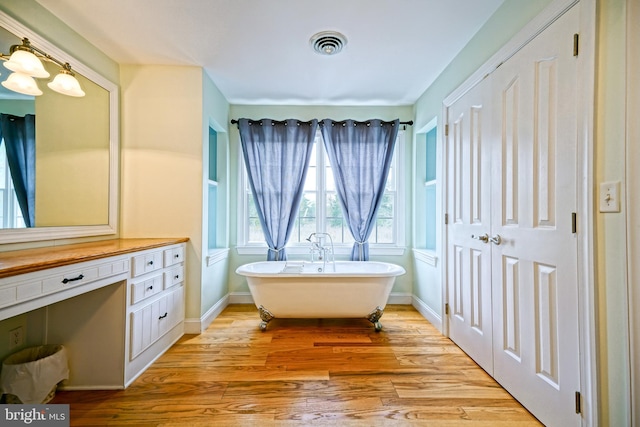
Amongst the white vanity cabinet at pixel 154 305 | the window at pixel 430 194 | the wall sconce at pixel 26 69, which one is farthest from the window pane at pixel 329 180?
the wall sconce at pixel 26 69

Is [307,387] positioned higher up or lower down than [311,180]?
lower down

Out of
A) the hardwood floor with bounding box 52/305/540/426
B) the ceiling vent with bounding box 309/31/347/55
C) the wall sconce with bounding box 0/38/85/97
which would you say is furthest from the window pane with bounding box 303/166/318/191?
the wall sconce with bounding box 0/38/85/97

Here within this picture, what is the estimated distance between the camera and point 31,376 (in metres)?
1.56

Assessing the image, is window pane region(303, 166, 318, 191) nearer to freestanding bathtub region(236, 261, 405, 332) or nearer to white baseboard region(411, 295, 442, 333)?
freestanding bathtub region(236, 261, 405, 332)

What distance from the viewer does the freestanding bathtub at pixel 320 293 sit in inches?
101

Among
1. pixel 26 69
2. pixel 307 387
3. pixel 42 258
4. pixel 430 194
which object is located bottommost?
pixel 307 387

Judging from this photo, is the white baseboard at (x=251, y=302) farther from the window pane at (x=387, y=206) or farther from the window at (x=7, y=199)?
the window at (x=7, y=199)

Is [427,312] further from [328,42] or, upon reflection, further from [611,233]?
[328,42]

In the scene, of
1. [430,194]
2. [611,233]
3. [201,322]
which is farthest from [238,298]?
[611,233]

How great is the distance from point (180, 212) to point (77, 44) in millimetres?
1428

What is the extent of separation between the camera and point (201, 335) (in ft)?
8.41

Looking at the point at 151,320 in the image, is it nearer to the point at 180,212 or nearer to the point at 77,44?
the point at 180,212

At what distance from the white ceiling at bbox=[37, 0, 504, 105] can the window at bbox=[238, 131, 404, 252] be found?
91 centimetres

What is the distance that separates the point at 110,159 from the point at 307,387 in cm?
237
